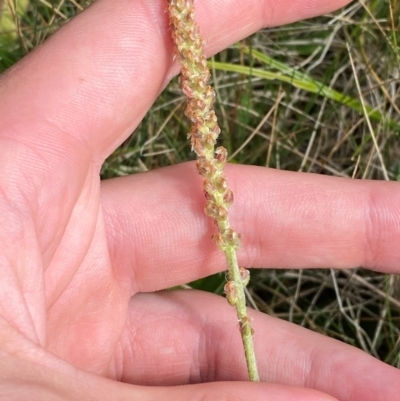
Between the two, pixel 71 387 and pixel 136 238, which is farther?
pixel 136 238

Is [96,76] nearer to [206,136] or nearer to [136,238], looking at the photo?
[206,136]

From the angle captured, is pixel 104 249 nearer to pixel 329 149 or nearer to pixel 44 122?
pixel 44 122

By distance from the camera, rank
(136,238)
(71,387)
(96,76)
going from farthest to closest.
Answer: (136,238) → (96,76) → (71,387)

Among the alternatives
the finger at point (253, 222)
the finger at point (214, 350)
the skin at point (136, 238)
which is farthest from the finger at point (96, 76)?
the finger at point (214, 350)

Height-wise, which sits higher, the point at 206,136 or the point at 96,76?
the point at 96,76

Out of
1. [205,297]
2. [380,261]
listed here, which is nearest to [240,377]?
[205,297]

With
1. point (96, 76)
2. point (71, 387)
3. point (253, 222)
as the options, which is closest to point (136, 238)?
point (253, 222)

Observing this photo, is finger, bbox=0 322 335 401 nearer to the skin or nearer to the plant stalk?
the skin

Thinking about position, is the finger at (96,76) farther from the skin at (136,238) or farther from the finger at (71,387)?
the finger at (71,387)
